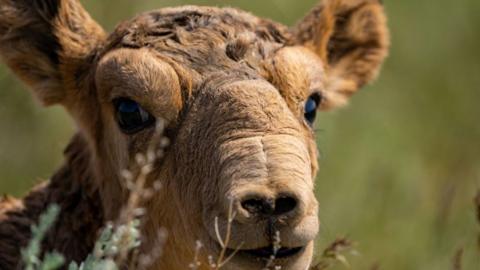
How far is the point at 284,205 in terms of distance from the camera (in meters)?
8.41

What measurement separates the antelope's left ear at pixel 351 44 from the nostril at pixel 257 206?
9.62ft

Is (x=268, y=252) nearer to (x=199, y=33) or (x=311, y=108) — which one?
(x=311, y=108)

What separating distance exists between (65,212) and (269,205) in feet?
7.00

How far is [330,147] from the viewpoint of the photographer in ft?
54.7

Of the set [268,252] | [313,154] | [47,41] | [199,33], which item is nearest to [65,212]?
[47,41]

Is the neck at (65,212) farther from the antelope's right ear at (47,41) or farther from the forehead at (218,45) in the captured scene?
A: the forehead at (218,45)

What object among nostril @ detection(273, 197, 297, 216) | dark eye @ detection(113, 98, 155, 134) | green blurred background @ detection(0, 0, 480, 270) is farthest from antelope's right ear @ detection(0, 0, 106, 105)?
nostril @ detection(273, 197, 297, 216)

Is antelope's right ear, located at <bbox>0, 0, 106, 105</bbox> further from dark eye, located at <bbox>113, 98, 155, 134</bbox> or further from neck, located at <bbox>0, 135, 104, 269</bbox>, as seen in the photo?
dark eye, located at <bbox>113, 98, 155, 134</bbox>

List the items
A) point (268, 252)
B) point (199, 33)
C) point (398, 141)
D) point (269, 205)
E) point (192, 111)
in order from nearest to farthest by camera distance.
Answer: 1. point (269, 205)
2. point (268, 252)
3. point (192, 111)
4. point (199, 33)
5. point (398, 141)

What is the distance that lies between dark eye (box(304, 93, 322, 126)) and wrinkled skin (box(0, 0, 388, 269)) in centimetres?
4

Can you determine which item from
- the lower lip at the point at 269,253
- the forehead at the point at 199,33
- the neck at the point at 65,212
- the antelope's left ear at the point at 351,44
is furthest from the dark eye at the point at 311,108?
the lower lip at the point at 269,253

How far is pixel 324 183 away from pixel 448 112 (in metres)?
3.12

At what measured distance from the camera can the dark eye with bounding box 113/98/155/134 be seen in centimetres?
973

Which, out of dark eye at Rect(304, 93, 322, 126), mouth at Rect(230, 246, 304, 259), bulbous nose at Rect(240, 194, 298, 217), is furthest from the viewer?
dark eye at Rect(304, 93, 322, 126)
